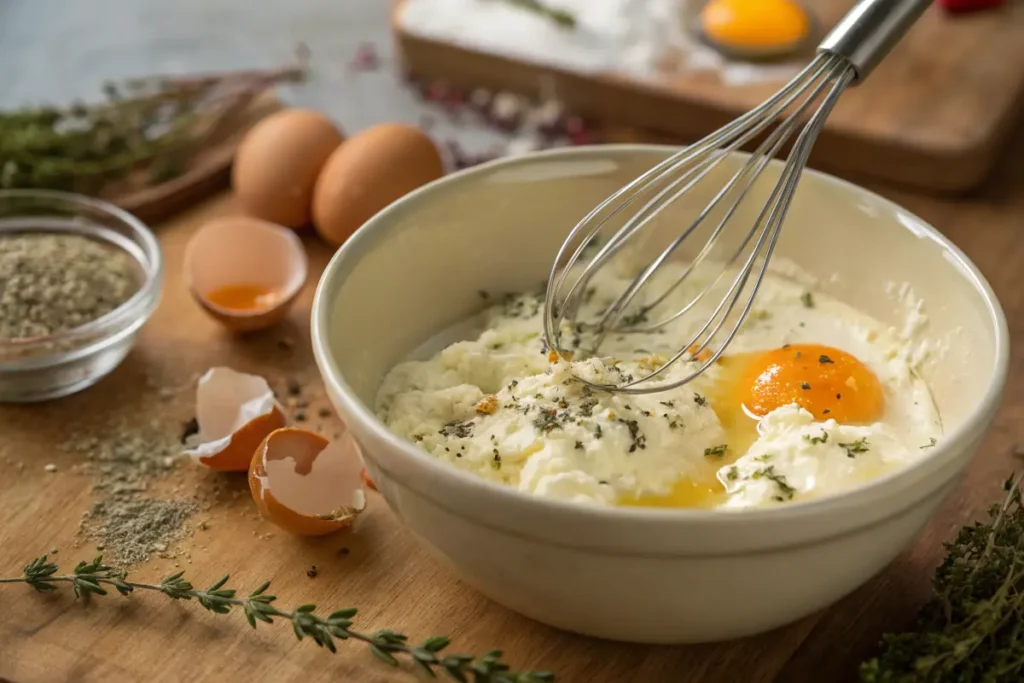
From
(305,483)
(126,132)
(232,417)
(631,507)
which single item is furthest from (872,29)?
(126,132)

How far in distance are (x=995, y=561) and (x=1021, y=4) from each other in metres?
1.76

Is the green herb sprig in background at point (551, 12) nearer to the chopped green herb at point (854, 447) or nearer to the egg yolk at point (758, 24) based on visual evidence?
the egg yolk at point (758, 24)

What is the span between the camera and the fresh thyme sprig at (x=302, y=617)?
115 cm

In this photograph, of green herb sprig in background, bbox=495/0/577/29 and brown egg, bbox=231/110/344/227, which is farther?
green herb sprig in background, bbox=495/0/577/29

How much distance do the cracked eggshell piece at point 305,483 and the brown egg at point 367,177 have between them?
22.2 inches

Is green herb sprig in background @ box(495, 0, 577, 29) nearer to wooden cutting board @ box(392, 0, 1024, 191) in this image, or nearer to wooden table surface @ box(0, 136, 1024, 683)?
wooden cutting board @ box(392, 0, 1024, 191)

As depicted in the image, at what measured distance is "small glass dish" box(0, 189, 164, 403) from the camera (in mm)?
1606

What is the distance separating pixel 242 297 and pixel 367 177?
11.6 inches

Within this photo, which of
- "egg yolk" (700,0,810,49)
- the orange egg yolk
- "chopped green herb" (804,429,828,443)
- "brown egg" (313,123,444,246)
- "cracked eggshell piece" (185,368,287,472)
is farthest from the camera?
"egg yolk" (700,0,810,49)

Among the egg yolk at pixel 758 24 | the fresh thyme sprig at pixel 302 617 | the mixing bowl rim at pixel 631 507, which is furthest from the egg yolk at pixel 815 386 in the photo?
the egg yolk at pixel 758 24

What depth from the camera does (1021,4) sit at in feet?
8.30

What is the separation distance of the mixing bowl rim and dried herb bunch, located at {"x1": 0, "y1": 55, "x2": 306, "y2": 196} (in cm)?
82

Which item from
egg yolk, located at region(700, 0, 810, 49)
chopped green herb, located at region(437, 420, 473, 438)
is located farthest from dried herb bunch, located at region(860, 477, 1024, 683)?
egg yolk, located at region(700, 0, 810, 49)

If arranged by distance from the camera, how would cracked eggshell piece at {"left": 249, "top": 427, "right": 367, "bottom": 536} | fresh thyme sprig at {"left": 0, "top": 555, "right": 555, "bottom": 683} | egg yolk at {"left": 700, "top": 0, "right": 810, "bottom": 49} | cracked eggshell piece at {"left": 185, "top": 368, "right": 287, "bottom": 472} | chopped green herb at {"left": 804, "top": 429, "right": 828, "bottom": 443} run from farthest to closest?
egg yolk at {"left": 700, "top": 0, "right": 810, "bottom": 49}, cracked eggshell piece at {"left": 185, "top": 368, "right": 287, "bottom": 472}, cracked eggshell piece at {"left": 249, "top": 427, "right": 367, "bottom": 536}, chopped green herb at {"left": 804, "top": 429, "right": 828, "bottom": 443}, fresh thyme sprig at {"left": 0, "top": 555, "right": 555, "bottom": 683}
